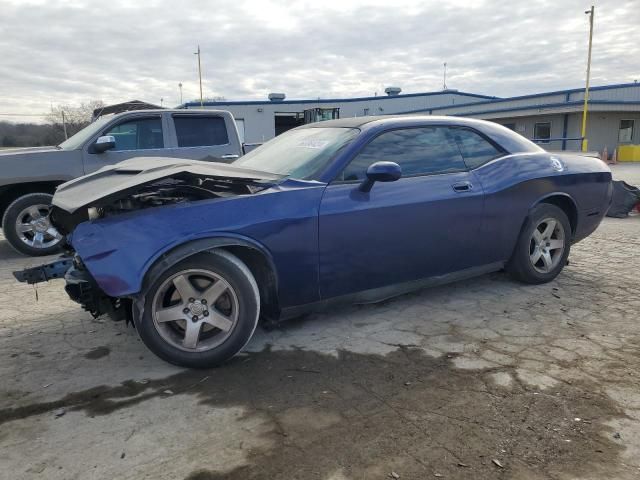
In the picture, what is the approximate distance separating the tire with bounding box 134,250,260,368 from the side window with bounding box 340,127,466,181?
1095 millimetres

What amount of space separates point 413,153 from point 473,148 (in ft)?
2.21

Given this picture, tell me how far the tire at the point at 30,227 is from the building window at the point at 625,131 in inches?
1308

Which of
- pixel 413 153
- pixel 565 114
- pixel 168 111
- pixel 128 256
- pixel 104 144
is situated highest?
pixel 565 114

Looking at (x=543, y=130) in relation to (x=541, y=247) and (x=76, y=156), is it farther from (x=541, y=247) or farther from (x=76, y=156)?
(x=76, y=156)

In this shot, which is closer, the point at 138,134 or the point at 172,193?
the point at 172,193

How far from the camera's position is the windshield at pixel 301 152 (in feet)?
12.0

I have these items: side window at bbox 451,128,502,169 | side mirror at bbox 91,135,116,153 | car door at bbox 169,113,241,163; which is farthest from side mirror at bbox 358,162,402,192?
side mirror at bbox 91,135,116,153

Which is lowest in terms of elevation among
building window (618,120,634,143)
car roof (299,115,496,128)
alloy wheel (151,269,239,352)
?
alloy wheel (151,269,239,352)

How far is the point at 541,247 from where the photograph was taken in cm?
463

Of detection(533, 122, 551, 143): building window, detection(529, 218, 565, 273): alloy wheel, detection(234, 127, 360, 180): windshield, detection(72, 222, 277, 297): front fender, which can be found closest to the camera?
detection(72, 222, 277, 297): front fender

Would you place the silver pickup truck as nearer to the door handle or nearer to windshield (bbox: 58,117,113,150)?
windshield (bbox: 58,117,113,150)

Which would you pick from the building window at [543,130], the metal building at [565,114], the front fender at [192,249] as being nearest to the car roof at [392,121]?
the front fender at [192,249]

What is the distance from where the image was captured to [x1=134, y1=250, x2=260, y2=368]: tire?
3012 millimetres

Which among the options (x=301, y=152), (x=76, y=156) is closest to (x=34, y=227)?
(x=76, y=156)
